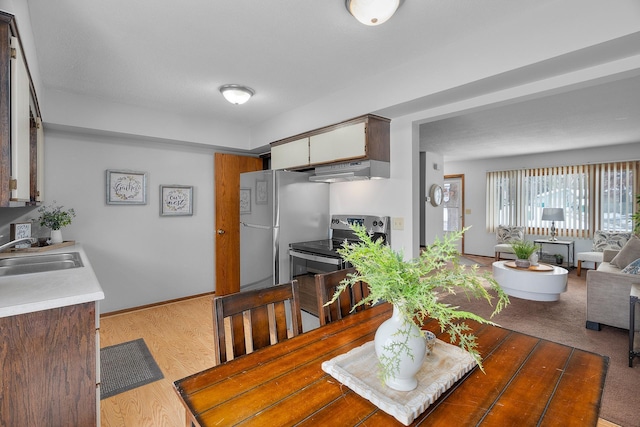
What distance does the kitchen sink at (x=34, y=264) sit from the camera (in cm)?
218

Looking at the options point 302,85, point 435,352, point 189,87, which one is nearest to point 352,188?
point 302,85

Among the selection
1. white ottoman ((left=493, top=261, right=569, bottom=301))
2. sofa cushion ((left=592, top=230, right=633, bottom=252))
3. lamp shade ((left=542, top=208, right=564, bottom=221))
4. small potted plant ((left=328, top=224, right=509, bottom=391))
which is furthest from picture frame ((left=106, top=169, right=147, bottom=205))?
sofa cushion ((left=592, top=230, right=633, bottom=252))

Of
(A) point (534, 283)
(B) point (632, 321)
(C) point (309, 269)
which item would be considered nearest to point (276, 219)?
(C) point (309, 269)

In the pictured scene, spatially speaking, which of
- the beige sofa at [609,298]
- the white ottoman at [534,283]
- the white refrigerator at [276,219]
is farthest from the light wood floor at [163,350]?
the white ottoman at [534,283]

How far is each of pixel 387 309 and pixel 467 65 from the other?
1704 mm

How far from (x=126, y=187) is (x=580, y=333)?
205 inches

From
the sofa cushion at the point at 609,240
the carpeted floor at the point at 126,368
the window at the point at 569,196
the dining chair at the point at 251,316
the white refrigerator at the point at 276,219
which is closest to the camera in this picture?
the dining chair at the point at 251,316

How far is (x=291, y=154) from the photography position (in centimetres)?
357

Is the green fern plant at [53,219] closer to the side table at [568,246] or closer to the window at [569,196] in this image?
the side table at [568,246]

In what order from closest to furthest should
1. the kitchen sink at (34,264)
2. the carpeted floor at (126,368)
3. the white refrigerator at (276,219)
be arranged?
the kitchen sink at (34,264) < the carpeted floor at (126,368) < the white refrigerator at (276,219)

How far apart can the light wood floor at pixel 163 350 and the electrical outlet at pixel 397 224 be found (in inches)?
71.5

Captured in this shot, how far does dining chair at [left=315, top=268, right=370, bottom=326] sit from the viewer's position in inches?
63.4

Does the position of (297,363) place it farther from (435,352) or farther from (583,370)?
(583,370)

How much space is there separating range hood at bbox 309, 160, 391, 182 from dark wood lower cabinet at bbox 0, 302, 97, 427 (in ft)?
7.08
